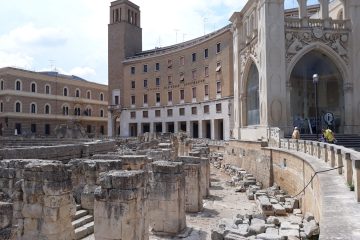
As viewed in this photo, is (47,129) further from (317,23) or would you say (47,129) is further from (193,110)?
(317,23)

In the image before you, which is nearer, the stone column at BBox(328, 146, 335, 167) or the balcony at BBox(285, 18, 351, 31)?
the stone column at BBox(328, 146, 335, 167)

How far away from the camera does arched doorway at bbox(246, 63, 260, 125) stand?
27328 mm

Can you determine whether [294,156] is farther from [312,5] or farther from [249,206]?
[312,5]

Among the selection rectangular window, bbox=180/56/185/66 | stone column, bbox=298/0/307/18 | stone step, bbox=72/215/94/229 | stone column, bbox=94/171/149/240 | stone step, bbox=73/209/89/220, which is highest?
rectangular window, bbox=180/56/185/66

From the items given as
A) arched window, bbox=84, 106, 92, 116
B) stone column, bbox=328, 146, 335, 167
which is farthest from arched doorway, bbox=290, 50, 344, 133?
arched window, bbox=84, 106, 92, 116

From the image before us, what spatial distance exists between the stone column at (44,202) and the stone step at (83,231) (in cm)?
154

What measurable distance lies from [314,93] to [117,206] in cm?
2374

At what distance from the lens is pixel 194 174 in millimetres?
13297

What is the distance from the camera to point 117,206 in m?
7.31

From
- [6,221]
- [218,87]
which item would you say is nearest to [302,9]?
[218,87]

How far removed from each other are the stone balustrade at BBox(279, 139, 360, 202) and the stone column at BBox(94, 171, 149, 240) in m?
4.32

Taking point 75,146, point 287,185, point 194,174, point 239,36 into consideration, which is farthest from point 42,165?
point 239,36

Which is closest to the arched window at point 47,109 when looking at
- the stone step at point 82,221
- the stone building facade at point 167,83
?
the stone building facade at point 167,83

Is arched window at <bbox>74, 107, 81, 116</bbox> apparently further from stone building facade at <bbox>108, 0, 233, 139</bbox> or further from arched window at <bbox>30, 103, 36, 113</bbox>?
arched window at <bbox>30, 103, 36, 113</bbox>
